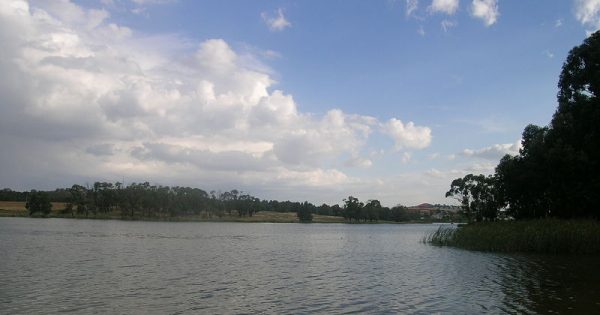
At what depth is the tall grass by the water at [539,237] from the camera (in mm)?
42594

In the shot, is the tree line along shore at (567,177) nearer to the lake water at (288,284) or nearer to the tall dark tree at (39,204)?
the lake water at (288,284)

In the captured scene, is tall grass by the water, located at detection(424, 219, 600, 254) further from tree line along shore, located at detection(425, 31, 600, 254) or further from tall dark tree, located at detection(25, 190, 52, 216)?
tall dark tree, located at detection(25, 190, 52, 216)

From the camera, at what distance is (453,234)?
58.2 metres

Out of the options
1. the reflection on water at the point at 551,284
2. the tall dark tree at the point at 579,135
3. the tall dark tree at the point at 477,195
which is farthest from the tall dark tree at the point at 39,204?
the reflection on water at the point at 551,284

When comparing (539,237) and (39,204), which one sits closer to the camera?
(539,237)

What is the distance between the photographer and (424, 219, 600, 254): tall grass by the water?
42594 millimetres

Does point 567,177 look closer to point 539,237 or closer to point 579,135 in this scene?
point 579,135

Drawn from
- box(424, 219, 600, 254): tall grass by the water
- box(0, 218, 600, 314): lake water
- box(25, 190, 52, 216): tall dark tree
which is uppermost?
box(25, 190, 52, 216): tall dark tree

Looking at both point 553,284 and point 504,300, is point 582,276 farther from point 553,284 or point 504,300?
point 504,300

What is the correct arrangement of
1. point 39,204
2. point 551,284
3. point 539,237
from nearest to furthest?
1. point 551,284
2. point 539,237
3. point 39,204

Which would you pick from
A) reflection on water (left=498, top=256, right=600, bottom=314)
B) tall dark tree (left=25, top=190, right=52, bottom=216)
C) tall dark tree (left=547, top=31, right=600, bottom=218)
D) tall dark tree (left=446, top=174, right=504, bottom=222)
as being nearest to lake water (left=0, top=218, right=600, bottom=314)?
reflection on water (left=498, top=256, right=600, bottom=314)

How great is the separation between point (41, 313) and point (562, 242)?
138ft

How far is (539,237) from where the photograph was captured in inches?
1767

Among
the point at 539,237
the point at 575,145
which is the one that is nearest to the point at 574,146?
the point at 575,145
